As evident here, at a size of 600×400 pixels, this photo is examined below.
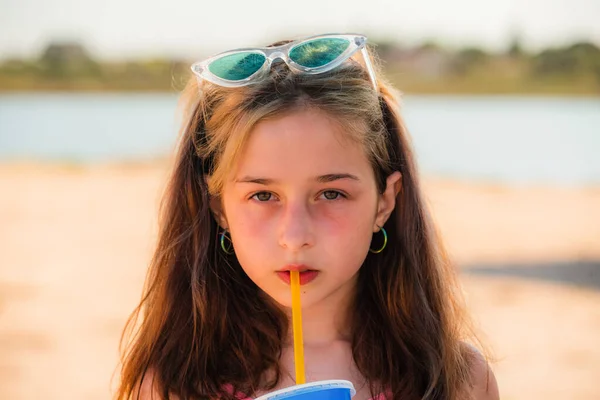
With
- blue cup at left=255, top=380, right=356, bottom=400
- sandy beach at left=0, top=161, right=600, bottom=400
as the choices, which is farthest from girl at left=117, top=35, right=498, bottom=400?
blue cup at left=255, top=380, right=356, bottom=400

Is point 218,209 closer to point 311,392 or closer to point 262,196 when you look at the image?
point 262,196

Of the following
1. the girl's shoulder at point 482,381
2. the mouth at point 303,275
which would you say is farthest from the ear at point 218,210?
the girl's shoulder at point 482,381

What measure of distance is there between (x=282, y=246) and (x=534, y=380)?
3330mm

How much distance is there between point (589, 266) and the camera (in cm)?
753

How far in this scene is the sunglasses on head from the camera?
201 cm

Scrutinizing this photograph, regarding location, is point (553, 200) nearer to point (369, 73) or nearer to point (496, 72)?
point (369, 73)

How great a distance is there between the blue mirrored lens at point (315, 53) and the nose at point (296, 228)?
357 millimetres

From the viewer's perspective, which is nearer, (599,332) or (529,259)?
(599,332)

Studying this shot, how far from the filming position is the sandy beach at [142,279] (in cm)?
488

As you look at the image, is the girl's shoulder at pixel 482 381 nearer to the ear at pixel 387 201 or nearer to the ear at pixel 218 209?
the ear at pixel 387 201

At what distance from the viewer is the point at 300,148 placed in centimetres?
187

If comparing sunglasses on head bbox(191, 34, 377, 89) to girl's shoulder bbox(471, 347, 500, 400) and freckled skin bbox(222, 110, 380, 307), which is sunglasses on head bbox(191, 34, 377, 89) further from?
girl's shoulder bbox(471, 347, 500, 400)

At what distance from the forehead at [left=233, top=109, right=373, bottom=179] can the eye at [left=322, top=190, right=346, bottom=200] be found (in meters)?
0.05

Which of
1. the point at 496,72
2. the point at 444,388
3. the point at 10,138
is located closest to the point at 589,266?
the point at 444,388
